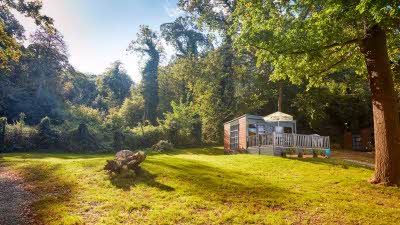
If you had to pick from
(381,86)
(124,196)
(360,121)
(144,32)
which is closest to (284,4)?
(381,86)

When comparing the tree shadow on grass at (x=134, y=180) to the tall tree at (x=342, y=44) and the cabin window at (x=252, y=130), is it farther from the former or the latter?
the cabin window at (x=252, y=130)

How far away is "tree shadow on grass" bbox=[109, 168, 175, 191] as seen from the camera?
431 inches

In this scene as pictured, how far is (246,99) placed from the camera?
122 ft

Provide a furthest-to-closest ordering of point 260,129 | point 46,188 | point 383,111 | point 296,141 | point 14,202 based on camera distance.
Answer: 1. point 260,129
2. point 296,141
3. point 383,111
4. point 46,188
5. point 14,202

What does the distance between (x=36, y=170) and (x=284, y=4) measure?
45.1 ft

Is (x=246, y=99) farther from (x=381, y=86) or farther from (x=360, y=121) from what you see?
(x=381, y=86)

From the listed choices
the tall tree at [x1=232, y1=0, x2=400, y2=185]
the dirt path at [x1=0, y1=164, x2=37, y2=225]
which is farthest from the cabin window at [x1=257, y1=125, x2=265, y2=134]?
the dirt path at [x1=0, y1=164, x2=37, y2=225]

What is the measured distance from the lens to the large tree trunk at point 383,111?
11.5 metres

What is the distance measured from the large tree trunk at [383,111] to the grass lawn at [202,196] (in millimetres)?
835

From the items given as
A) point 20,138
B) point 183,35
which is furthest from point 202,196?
point 183,35

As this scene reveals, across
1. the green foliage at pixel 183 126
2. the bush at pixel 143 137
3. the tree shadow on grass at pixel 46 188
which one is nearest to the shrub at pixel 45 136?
the bush at pixel 143 137

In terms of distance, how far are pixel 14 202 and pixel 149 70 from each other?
41887mm

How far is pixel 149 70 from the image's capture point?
49.8 metres

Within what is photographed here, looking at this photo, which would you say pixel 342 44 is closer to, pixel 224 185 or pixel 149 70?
pixel 224 185
